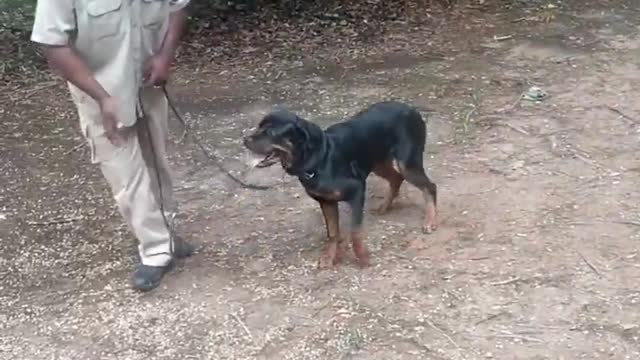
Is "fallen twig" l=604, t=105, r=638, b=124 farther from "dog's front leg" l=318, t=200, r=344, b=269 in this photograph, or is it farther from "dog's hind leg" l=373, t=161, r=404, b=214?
"dog's front leg" l=318, t=200, r=344, b=269

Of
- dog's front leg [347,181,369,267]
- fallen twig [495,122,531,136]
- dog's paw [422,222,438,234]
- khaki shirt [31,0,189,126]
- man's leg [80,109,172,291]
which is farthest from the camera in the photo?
fallen twig [495,122,531,136]

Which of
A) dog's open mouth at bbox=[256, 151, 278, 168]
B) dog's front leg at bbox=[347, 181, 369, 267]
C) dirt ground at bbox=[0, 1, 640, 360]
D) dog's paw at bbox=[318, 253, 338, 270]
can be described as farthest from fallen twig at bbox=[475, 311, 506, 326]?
dog's open mouth at bbox=[256, 151, 278, 168]

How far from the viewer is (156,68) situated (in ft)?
12.9

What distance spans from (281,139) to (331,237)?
2.06 ft

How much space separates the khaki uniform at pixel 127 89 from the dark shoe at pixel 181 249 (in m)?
0.12

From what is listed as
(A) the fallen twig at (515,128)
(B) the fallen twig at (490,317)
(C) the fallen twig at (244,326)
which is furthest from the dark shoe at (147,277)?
(A) the fallen twig at (515,128)

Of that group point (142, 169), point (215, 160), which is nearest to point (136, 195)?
point (142, 169)

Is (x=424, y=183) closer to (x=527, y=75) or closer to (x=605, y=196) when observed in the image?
(x=605, y=196)

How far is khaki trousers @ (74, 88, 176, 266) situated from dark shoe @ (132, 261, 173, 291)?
0.02m

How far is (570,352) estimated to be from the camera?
374 centimetres

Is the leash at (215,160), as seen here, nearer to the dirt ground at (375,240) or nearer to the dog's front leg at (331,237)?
the dirt ground at (375,240)

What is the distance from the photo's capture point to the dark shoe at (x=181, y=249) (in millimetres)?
4543

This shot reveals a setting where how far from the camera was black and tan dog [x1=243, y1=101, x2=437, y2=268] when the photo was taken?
391 cm

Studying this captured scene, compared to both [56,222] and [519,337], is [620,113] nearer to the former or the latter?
[519,337]
